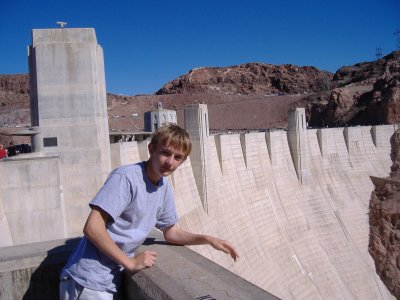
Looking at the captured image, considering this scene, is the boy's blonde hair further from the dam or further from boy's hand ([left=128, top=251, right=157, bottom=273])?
the dam

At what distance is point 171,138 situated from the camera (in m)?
2.37

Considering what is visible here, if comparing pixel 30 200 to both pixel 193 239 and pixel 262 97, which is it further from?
pixel 262 97

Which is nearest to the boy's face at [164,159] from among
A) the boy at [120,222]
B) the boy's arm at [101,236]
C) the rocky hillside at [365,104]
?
the boy at [120,222]

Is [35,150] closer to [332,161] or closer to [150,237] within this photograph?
[150,237]

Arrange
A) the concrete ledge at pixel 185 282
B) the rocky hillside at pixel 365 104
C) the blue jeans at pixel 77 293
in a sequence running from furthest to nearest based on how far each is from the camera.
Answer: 1. the rocky hillside at pixel 365 104
2. the blue jeans at pixel 77 293
3. the concrete ledge at pixel 185 282

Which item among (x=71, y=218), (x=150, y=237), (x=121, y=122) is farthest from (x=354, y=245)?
(x=121, y=122)

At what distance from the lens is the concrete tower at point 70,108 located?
749 centimetres

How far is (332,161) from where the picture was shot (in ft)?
68.3

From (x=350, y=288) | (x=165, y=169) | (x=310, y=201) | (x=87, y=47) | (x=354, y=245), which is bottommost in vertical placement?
(x=350, y=288)

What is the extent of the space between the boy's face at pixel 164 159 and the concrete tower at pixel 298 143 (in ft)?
55.5

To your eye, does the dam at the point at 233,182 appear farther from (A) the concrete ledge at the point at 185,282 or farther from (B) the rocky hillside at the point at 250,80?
(B) the rocky hillside at the point at 250,80

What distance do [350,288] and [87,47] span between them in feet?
46.1

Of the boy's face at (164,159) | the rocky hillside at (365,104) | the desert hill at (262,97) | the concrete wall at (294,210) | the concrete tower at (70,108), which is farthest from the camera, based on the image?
the desert hill at (262,97)

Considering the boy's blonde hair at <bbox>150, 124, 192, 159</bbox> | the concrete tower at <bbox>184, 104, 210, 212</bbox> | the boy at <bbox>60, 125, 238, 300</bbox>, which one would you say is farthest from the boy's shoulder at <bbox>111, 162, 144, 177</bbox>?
the concrete tower at <bbox>184, 104, 210, 212</bbox>
